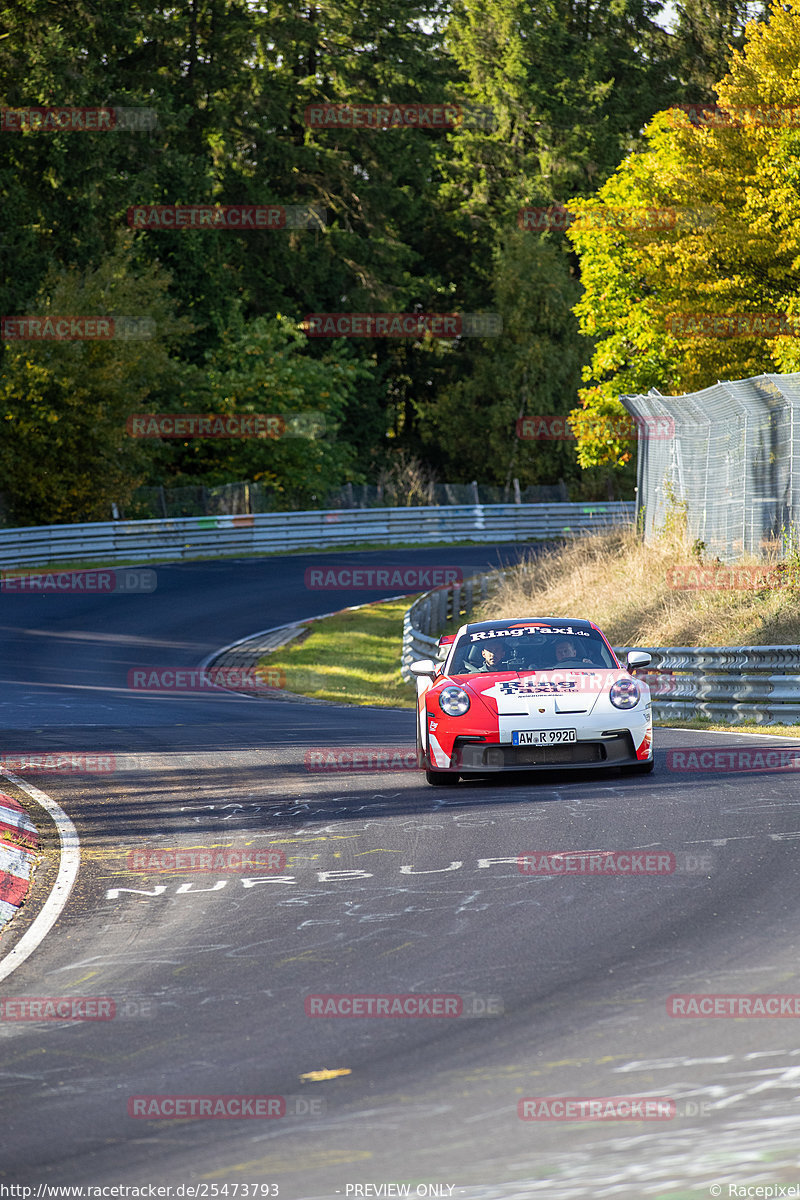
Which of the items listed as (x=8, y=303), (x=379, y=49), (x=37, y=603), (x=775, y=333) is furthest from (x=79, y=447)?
(x=379, y=49)

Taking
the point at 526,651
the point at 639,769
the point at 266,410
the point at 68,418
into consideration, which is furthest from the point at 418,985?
the point at 266,410

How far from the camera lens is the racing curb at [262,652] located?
25109 millimetres

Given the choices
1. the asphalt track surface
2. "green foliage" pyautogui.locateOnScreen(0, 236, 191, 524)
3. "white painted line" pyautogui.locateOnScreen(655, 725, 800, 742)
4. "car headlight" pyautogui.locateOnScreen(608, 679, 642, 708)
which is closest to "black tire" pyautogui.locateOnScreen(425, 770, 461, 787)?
the asphalt track surface

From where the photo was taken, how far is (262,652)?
2969 cm

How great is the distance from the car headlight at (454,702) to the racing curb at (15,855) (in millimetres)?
3463

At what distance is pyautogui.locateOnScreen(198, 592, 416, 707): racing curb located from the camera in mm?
25109

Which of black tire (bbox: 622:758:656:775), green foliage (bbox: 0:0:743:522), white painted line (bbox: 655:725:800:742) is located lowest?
white painted line (bbox: 655:725:800:742)

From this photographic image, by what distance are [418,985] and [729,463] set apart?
58.7 ft

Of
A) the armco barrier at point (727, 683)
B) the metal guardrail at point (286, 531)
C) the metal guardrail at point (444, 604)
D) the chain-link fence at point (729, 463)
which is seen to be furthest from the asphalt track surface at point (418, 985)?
the metal guardrail at point (286, 531)

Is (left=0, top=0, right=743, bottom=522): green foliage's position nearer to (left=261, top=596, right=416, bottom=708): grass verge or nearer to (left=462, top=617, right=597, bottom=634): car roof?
(left=261, top=596, right=416, bottom=708): grass verge

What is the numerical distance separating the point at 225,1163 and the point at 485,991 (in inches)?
76.0

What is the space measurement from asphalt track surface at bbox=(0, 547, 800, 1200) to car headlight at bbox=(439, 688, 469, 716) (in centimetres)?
75

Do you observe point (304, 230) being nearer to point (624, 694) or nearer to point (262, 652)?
point (262, 652)

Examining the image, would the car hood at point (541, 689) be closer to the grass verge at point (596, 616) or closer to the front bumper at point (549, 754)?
the front bumper at point (549, 754)
